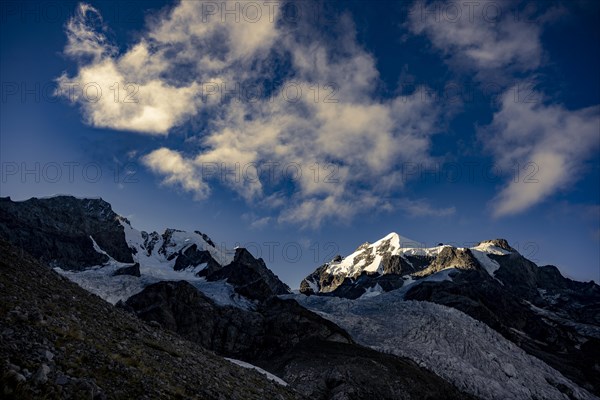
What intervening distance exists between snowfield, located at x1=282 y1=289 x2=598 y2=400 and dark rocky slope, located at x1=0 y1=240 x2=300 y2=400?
139 feet

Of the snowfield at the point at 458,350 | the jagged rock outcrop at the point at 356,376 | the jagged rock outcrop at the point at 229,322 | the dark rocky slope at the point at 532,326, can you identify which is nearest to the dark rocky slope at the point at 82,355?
the jagged rock outcrop at the point at 356,376

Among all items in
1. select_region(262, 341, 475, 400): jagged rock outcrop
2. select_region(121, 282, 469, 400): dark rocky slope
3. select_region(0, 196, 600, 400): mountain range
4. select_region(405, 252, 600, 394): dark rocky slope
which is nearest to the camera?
select_region(0, 196, 600, 400): mountain range

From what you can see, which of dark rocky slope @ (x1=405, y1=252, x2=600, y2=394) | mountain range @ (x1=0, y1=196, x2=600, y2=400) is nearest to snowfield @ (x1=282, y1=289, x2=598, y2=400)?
mountain range @ (x1=0, y1=196, x2=600, y2=400)

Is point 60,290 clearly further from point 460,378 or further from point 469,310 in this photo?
point 469,310

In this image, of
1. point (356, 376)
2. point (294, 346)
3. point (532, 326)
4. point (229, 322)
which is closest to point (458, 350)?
point (294, 346)

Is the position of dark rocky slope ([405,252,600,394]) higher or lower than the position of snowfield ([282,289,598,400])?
higher

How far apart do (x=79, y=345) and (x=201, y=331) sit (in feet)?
229

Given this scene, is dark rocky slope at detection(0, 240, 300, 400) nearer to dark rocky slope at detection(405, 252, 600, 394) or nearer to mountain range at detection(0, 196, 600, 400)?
mountain range at detection(0, 196, 600, 400)

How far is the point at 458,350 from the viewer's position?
71.3m

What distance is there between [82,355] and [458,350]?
7092cm

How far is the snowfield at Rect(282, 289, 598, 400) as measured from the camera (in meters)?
61.3

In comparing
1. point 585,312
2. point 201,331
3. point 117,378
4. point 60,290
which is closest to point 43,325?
point 117,378

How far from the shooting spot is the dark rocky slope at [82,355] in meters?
11.4

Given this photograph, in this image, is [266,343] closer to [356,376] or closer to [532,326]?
[356,376]
